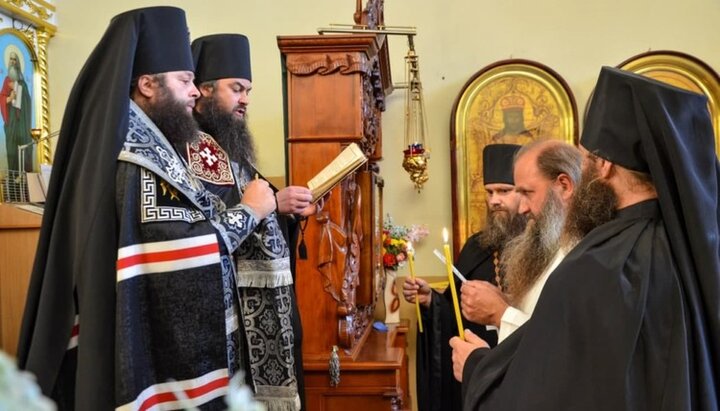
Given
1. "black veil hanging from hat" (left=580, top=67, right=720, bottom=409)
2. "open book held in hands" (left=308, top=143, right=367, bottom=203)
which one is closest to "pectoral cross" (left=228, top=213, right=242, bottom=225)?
"open book held in hands" (left=308, top=143, right=367, bottom=203)

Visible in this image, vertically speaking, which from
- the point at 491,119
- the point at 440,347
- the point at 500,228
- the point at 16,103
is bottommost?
the point at 440,347

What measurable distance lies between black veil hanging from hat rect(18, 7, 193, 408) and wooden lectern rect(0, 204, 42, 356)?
1574mm

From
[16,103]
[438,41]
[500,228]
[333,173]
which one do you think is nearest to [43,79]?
[16,103]

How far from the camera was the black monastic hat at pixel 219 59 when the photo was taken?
2756 mm

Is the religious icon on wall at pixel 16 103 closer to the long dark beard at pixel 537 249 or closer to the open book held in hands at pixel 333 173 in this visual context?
the open book held in hands at pixel 333 173

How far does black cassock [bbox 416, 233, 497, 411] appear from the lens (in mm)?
3430

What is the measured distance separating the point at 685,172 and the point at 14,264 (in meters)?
3.19

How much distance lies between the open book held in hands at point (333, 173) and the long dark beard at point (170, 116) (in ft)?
2.30

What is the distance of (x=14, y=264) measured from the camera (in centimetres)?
317

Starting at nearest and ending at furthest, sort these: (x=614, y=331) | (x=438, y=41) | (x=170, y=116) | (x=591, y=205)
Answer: (x=614, y=331), (x=591, y=205), (x=170, y=116), (x=438, y=41)

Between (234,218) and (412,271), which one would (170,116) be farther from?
(412,271)

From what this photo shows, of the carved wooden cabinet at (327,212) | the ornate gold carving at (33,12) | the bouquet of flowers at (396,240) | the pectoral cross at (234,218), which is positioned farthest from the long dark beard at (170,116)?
the ornate gold carving at (33,12)

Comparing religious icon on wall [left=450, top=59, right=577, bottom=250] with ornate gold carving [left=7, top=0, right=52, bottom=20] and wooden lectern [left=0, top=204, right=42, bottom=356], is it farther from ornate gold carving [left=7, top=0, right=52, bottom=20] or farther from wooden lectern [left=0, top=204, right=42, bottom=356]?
ornate gold carving [left=7, top=0, right=52, bottom=20]

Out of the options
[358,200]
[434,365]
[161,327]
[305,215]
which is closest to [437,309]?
[434,365]
